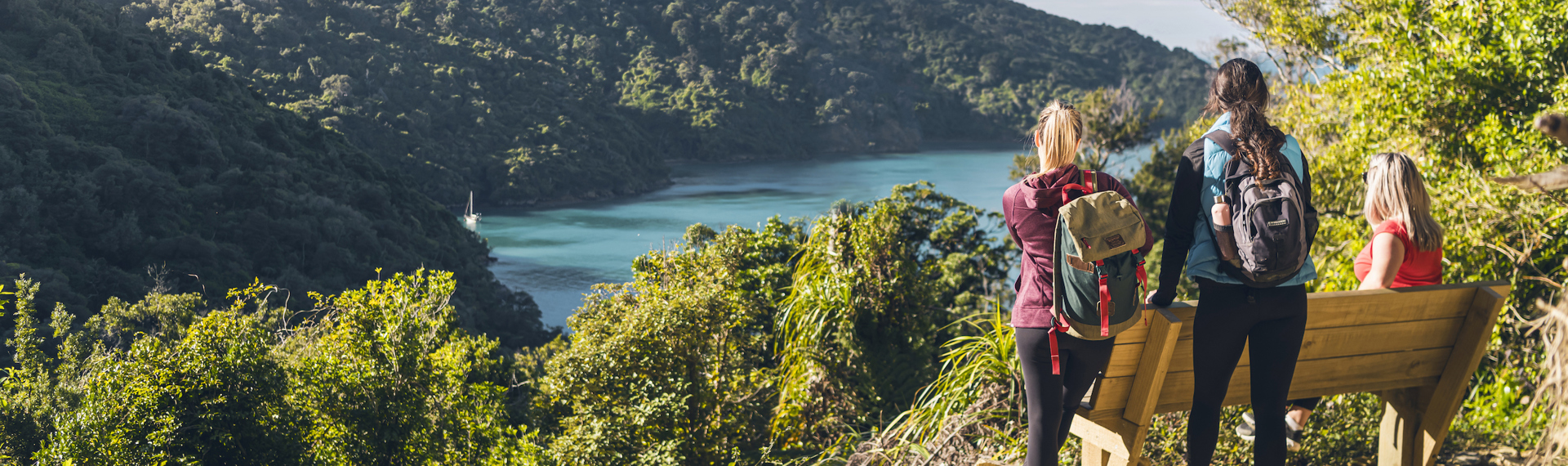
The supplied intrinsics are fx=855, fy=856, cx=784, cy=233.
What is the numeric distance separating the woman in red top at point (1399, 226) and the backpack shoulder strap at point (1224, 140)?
0.48m

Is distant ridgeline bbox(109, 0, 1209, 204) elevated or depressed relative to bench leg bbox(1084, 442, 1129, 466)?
elevated

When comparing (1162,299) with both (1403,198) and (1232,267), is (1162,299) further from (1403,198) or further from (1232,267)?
(1403,198)

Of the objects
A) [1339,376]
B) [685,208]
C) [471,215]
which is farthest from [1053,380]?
[685,208]

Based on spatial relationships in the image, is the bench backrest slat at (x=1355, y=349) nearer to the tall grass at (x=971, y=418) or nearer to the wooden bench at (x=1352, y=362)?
the wooden bench at (x=1352, y=362)

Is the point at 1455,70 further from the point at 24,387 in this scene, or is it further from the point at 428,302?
the point at 24,387

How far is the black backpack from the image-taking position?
5.42ft

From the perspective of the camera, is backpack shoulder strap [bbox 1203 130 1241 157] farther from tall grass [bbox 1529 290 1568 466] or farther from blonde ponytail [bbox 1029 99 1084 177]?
tall grass [bbox 1529 290 1568 466]

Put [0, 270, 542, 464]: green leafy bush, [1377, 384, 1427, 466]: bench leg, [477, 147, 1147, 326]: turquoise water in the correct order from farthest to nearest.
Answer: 1. [477, 147, 1147, 326]: turquoise water
2. [0, 270, 542, 464]: green leafy bush
3. [1377, 384, 1427, 466]: bench leg

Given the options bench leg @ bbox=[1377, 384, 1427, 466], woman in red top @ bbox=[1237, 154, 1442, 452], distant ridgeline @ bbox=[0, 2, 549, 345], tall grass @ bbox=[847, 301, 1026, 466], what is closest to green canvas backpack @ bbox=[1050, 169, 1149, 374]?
woman in red top @ bbox=[1237, 154, 1442, 452]

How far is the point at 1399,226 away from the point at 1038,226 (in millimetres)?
958

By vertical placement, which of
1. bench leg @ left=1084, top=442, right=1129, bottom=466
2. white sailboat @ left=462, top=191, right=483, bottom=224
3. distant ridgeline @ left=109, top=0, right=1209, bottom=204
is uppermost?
distant ridgeline @ left=109, top=0, right=1209, bottom=204

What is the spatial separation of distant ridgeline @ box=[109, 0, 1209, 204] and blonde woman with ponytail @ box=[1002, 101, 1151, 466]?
52322 millimetres

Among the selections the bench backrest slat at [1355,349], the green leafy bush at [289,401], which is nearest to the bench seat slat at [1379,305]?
the bench backrest slat at [1355,349]

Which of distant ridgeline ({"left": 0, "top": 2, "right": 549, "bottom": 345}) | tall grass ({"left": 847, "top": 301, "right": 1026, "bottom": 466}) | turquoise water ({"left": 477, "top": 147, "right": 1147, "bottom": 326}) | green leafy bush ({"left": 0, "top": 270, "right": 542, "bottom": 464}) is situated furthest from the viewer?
turquoise water ({"left": 477, "top": 147, "right": 1147, "bottom": 326})
